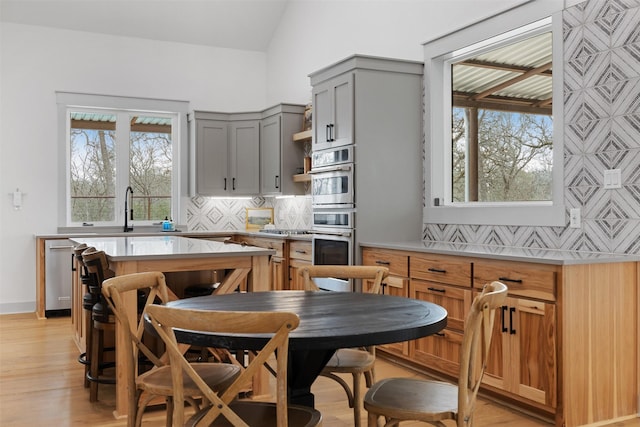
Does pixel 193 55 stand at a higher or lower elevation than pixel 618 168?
higher

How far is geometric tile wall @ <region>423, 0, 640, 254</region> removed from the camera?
3.42m

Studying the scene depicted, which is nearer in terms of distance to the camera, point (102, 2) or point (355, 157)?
point (355, 157)

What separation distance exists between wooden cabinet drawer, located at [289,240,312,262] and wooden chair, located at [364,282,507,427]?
133 inches

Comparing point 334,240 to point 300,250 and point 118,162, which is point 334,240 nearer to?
point 300,250

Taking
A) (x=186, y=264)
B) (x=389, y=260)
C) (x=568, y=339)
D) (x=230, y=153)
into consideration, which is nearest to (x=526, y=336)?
(x=568, y=339)

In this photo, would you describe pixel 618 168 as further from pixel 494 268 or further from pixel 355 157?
pixel 355 157

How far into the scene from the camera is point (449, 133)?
199 inches

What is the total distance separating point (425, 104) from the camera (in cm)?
511

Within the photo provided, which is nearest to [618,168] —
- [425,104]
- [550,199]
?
[550,199]

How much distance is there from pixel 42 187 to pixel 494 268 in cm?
553

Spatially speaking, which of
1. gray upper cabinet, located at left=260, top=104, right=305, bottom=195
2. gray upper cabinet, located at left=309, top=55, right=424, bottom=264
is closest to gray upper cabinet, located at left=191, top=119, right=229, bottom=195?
gray upper cabinet, located at left=260, top=104, right=305, bottom=195

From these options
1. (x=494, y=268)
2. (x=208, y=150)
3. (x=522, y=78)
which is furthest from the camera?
(x=208, y=150)

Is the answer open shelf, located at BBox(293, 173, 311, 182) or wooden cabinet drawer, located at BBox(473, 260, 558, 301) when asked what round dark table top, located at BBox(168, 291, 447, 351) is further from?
open shelf, located at BBox(293, 173, 311, 182)

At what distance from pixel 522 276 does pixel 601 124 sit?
104 centimetres
